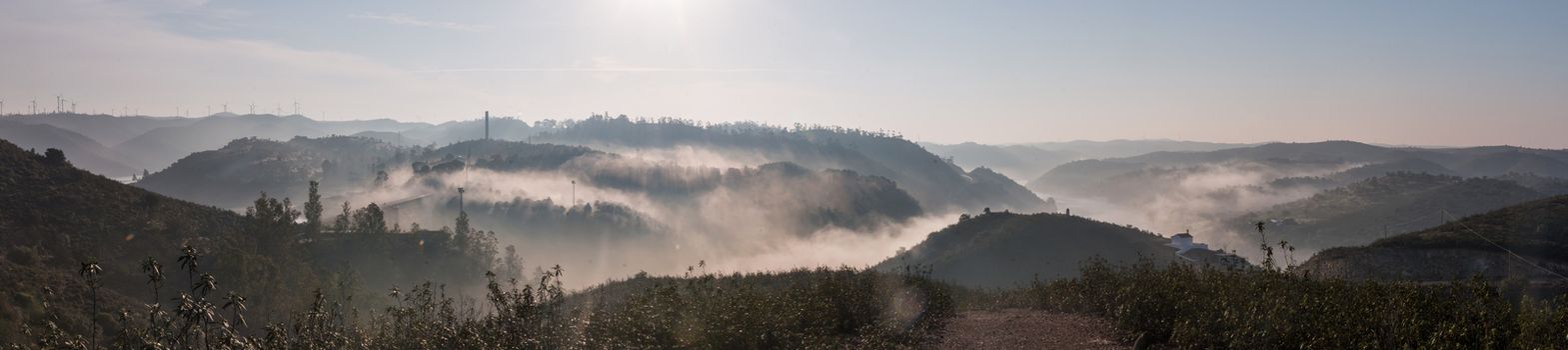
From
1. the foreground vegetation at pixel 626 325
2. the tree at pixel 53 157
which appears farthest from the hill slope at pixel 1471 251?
the tree at pixel 53 157

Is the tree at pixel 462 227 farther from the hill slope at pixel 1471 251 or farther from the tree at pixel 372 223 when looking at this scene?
the hill slope at pixel 1471 251

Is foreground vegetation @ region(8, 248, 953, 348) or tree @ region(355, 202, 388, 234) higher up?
foreground vegetation @ region(8, 248, 953, 348)

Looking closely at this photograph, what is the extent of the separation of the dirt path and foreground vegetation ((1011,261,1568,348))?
2.58 feet

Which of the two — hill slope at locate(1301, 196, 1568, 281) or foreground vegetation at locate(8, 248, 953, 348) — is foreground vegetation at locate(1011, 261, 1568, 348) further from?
hill slope at locate(1301, 196, 1568, 281)

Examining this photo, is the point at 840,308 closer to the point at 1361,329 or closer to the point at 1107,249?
the point at 1361,329

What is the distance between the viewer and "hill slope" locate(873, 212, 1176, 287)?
10681 cm

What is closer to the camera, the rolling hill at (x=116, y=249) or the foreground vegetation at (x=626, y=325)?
the foreground vegetation at (x=626, y=325)

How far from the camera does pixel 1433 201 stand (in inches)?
7470

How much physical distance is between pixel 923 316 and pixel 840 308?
105 inches

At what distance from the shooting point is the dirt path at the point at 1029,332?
17.2m

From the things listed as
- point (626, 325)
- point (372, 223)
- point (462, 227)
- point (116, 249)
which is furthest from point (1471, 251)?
point (462, 227)

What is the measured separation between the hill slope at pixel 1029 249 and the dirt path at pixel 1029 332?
82.6 meters

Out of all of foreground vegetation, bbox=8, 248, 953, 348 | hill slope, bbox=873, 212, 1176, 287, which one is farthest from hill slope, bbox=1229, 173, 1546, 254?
foreground vegetation, bbox=8, 248, 953, 348

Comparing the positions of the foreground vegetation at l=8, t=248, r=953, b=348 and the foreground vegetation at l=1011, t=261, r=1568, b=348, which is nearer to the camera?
the foreground vegetation at l=1011, t=261, r=1568, b=348
